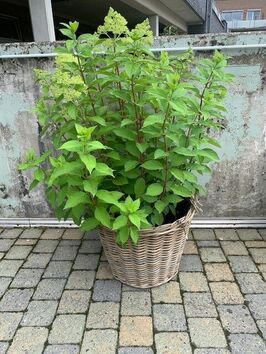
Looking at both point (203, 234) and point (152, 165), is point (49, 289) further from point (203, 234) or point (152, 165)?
point (203, 234)

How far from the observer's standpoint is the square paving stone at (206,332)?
1.64 m

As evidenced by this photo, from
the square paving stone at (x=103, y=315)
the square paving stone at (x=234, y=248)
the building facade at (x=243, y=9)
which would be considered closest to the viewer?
the square paving stone at (x=103, y=315)

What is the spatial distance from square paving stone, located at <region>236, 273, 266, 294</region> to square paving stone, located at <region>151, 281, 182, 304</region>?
41cm

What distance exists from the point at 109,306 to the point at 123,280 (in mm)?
210

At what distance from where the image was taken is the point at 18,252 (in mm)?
2439

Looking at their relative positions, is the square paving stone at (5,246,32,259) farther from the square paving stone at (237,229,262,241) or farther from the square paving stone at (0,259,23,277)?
the square paving stone at (237,229,262,241)

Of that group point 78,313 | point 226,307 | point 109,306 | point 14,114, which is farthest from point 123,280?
point 14,114

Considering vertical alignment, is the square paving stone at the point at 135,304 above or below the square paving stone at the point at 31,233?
below

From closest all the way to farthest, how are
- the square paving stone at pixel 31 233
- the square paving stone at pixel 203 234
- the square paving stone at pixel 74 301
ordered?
the square paving stone at pixel 74 301 < the square paving stone at pixel 203 234 < the square paving stone at pixel 31 233

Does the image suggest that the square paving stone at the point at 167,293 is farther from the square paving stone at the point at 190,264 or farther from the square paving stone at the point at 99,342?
the square paving stone at the point at 99,342

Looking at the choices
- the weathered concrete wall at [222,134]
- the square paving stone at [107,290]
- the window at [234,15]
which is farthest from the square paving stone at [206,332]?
the window at [234,15]

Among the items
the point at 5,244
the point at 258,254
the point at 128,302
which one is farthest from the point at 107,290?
the point at 258,254

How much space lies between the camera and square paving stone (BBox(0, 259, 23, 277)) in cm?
221

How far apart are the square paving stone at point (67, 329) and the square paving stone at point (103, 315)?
5 centimetres
